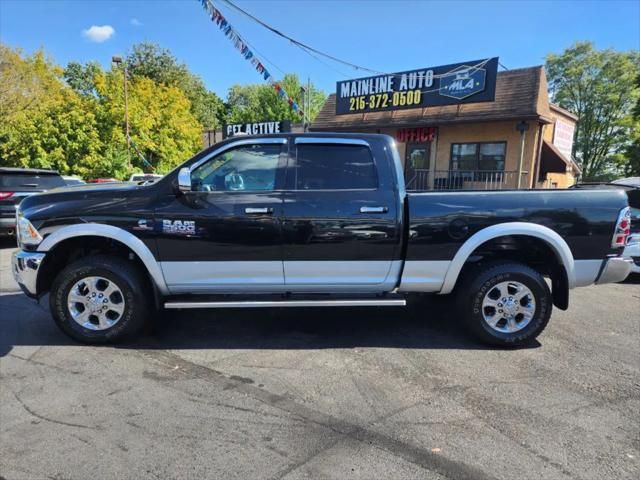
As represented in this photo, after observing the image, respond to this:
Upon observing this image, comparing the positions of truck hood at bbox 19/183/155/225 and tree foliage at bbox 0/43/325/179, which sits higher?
tree foliage at bbox 0/43/325/179

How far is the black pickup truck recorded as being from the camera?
414cm

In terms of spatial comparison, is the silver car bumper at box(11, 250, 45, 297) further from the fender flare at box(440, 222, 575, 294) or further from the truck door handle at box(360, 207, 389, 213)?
the fender flare at box(440, 222, 575, 294)

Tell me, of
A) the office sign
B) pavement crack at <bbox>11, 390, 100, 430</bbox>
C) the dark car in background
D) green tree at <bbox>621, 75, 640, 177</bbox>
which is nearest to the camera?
pavement crack at <bbox>11, 390, 100, 430</bbox>

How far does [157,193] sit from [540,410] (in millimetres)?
3688

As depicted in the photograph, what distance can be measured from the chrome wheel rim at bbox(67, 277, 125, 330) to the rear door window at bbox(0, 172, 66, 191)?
22.3 feet

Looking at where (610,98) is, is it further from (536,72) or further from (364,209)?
(364,209)

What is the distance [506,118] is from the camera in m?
14.8

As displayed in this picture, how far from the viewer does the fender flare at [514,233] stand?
417 cm

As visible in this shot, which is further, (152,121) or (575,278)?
(152,121)

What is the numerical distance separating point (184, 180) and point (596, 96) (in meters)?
41.4

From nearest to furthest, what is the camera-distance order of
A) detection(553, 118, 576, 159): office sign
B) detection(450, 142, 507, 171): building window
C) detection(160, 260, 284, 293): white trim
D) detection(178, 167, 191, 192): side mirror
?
1. detection(178, 167, 191, 192): side mirror
2. detection(160, 260, 284, 293): white trim
3. detection(450, 142, 507, 171): building window
4. detection(553, 118, 576, 159): office sign

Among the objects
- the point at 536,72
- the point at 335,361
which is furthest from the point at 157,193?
the point at 536,72

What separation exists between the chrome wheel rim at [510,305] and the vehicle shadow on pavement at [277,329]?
0.91ft

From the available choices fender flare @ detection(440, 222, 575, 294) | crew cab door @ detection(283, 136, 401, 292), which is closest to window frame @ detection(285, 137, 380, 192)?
crew cab door @ detection(283, 136, 401, 292)
